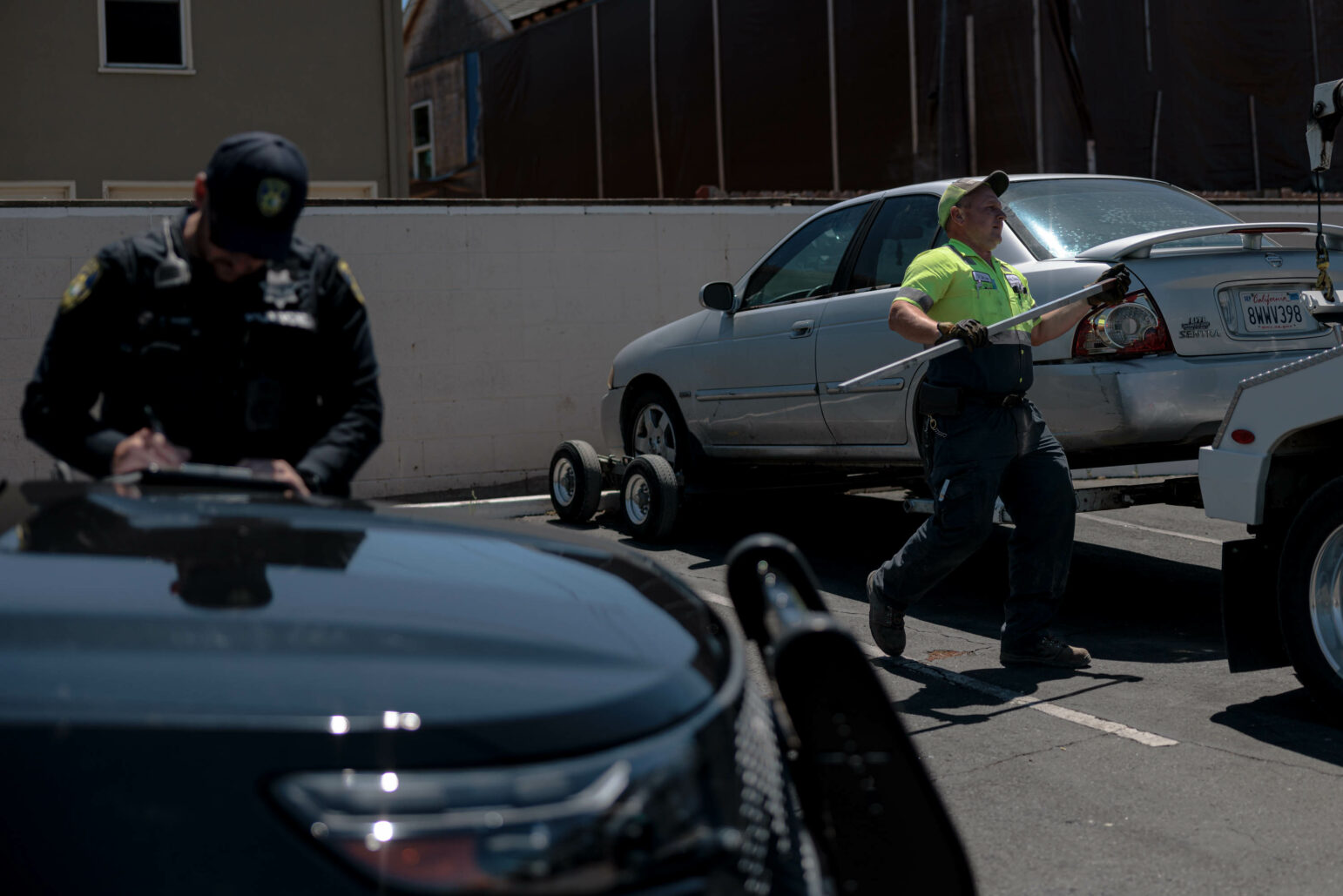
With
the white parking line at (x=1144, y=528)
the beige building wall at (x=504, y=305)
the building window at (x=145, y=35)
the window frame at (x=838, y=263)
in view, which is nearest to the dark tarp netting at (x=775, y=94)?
the building window at (x=145, y=35)

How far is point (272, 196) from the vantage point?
2559 millimetres

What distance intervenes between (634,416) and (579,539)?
260 inches

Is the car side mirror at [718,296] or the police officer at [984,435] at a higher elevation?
the car side mirror at [718,296]

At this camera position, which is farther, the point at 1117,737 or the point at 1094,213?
the point at 1094,213

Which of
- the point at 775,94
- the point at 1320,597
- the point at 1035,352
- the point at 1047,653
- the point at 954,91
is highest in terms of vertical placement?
the point at 775,94

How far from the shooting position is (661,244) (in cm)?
1113

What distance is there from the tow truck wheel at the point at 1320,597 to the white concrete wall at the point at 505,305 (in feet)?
23.1

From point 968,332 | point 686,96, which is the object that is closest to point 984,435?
point 968,332

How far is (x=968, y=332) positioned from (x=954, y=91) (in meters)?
13.0

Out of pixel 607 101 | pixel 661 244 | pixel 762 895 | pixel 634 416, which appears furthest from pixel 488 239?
pixel 607 101

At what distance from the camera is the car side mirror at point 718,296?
775 cm

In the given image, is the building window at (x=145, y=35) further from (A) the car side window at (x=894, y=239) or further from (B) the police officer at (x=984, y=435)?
(B) the police officer at (x=984, y=435)

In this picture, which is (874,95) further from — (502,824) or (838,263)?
(502,824)

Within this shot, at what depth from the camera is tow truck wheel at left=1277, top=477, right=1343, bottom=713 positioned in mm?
4520
